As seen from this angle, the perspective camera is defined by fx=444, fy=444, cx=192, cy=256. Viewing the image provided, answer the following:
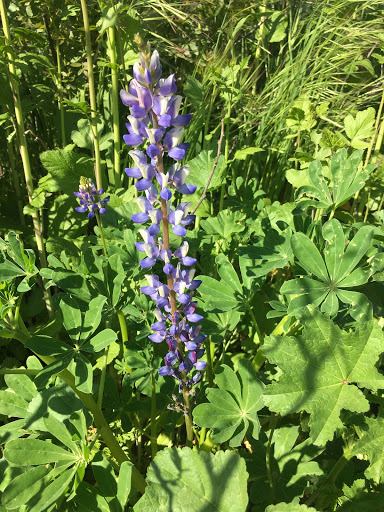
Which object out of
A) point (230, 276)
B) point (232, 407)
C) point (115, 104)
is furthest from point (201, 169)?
point (232, 407)

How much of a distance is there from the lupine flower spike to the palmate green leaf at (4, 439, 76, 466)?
Answer: 39cm

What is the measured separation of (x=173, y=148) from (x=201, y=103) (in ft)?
4.05

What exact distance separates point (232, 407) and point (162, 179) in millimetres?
765

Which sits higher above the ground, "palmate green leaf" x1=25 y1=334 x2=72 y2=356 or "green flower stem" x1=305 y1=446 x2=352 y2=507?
"palmate green leaf" x1=25 y1=334 x2=72 y2=356

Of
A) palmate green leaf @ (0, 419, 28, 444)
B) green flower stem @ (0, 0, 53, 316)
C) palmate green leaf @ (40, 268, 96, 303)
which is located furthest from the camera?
green flower stem @ (0, 0, 53, 316)

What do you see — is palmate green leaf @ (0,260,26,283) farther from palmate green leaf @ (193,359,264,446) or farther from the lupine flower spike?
palmate green leaf @ (193,359,264,446)

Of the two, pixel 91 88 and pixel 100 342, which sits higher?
pixel 91 88

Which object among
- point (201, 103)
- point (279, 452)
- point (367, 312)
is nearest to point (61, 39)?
point (201, 103)

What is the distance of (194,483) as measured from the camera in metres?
1.26

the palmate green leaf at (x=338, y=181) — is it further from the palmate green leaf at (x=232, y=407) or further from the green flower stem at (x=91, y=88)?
the green flower stem at (x=91, y=88)

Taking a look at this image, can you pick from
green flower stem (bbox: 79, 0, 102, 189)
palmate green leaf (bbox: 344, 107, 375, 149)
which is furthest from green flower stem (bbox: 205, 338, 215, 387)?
palmate green leaf (bbox: 344, 107, 375, 149)

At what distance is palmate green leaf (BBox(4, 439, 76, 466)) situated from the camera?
1.25m

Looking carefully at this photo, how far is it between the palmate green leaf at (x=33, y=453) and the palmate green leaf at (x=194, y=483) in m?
0.25

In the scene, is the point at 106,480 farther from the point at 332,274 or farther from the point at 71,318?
the point at 332,274
